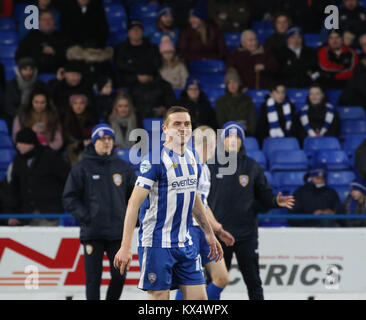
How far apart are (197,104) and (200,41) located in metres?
2.15

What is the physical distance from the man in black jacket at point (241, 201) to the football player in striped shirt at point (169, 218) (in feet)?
7.35

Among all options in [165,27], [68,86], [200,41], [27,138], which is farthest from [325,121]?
[27,138]

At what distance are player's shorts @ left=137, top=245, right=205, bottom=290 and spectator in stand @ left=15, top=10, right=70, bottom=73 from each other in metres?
7.73

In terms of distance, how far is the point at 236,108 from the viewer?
13.3 meters

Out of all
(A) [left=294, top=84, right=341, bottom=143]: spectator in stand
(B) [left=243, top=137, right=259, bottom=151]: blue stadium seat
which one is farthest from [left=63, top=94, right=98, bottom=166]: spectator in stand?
(A) [left=294, top=84, right=341, bottom=143]: spectator in stand

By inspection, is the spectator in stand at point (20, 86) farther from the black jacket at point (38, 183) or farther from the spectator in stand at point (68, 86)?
the black jacket at point (38, 183)

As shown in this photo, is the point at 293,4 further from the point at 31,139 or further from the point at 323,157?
the point at 31,139

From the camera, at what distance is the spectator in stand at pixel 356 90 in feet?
46.4

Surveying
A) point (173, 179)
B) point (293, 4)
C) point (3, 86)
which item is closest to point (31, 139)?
point (3, 86)

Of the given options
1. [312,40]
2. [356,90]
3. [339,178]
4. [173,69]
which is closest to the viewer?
[339,178]

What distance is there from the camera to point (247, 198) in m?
9.26

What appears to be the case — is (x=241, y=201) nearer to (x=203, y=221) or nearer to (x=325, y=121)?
(x=203, y=221)

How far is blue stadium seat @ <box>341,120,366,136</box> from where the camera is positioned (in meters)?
13.9
